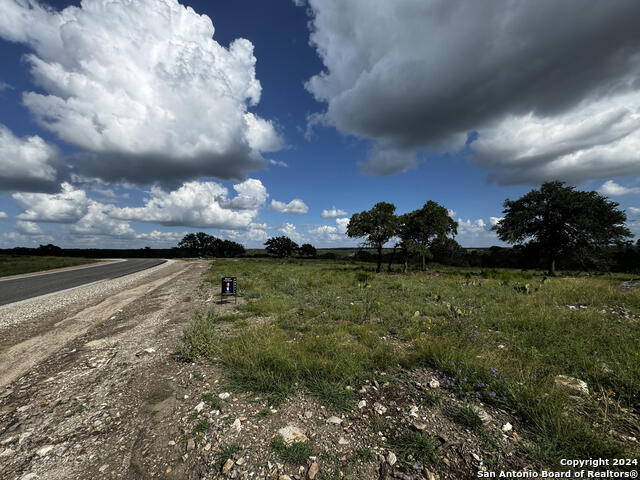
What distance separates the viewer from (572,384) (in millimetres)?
3898

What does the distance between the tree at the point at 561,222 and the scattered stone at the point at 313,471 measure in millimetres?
31168

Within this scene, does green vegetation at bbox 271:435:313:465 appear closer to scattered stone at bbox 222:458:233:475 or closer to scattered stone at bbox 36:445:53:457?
scattered stone at bbox 222:458:233:475

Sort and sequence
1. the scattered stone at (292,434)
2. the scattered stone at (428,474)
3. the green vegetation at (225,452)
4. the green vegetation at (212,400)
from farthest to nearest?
the green vegetation at (212,400) < the scattered stone at (292,434) < the green vegetation at (225,452) < the scattered stone at (428,474)

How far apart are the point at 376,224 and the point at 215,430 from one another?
24519mm

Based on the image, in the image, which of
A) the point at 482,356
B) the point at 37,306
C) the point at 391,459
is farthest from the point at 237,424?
the point at 37,306

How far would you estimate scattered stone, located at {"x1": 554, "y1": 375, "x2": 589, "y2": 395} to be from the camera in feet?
12.3

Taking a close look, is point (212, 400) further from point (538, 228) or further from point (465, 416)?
point (538, 228)

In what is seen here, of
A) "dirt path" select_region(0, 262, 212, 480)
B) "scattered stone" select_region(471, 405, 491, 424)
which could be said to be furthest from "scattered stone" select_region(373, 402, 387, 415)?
"dirt path" select_region(0, 262, 212, 480)

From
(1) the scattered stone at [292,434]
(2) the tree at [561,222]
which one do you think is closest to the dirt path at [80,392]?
(1) the scattered stone at [292,434]

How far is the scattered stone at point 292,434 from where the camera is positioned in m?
3.09

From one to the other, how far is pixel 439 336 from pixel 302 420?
14.7 ft

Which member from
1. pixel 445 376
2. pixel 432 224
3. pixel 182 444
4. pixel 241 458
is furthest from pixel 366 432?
pixel 432 224

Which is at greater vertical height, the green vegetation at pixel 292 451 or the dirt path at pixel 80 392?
the green vegetation at pixel 292 451

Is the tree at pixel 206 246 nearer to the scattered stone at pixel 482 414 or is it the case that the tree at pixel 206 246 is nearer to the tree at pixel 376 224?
the tree at pixel 376 224
